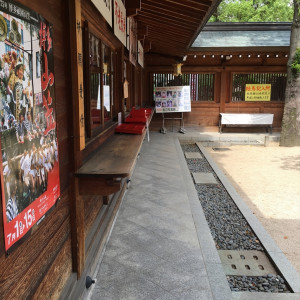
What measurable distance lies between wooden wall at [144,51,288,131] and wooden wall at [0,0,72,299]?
11.6 m

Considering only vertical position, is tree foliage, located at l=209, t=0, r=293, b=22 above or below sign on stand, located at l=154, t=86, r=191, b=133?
above

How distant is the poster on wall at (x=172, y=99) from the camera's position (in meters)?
13.8

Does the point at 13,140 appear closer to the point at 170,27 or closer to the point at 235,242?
the point at 235,242

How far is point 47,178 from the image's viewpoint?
6.78 ft

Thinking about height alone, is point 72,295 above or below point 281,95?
below

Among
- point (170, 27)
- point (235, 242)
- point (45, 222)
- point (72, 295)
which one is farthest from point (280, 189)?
point (45, 222)

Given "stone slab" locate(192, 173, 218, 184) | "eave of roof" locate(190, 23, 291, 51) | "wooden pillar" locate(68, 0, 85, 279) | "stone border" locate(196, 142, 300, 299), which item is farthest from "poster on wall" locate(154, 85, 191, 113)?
"wooden pillar" locate(68, 0, 85, 279)

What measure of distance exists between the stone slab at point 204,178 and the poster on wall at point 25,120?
5.87 m

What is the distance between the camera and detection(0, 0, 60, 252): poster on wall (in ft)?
4.84

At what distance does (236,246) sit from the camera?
466 centimetres

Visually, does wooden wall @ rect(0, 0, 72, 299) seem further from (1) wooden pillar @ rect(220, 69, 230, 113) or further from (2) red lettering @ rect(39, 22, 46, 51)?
(1) wooden pillar @ rect(220, 69, 230, 113)

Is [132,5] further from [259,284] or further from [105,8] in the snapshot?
[259,284]

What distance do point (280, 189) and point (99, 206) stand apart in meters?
4.84

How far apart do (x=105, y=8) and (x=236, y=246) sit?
3.53 meters
